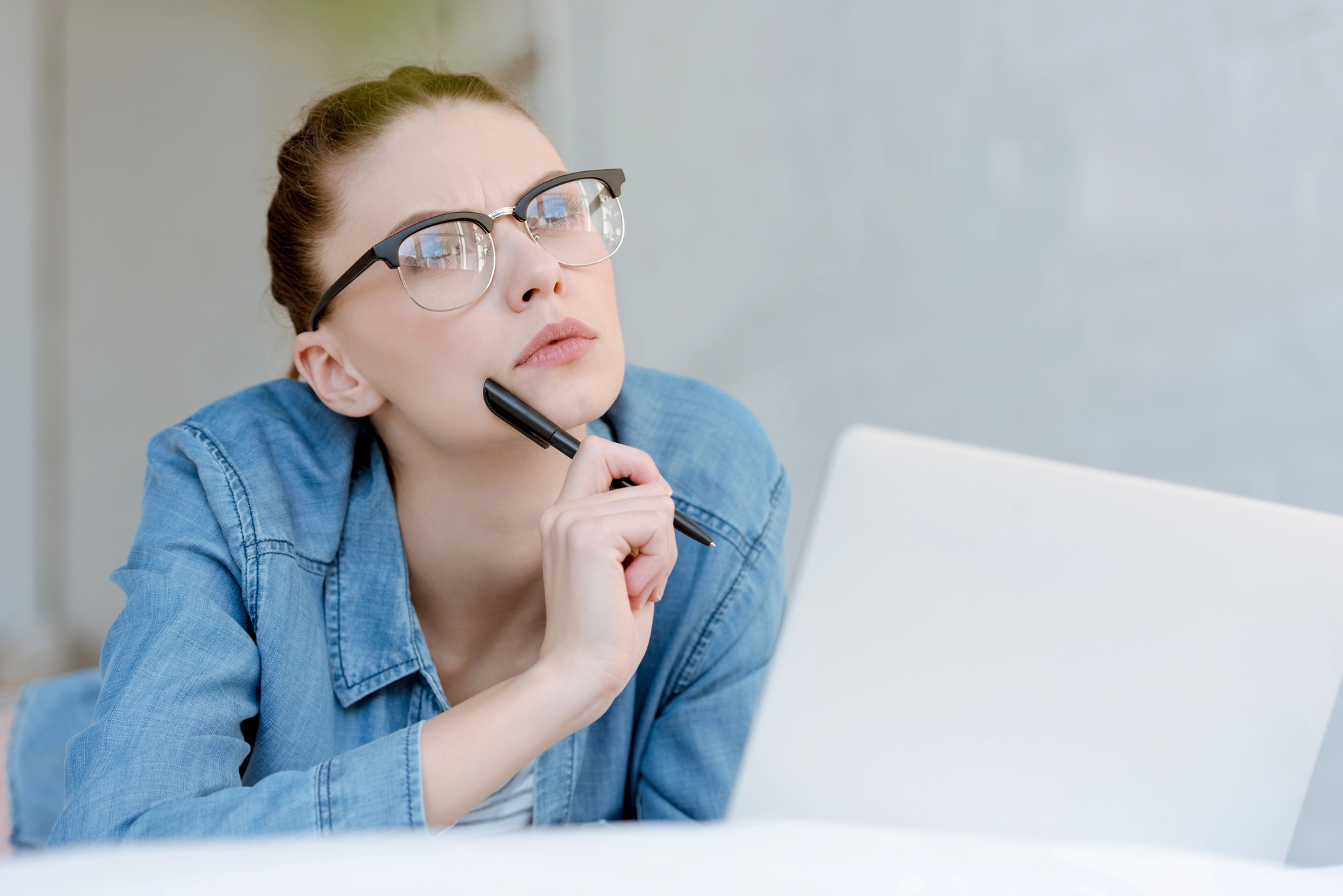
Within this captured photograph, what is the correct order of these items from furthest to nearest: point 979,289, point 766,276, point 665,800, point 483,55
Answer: point 483,55, point 766,276, point 979,289, point 665,800

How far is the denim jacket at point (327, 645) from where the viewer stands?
842mm

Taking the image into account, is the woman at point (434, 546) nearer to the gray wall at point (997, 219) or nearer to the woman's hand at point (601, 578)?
the woman's hand at point (601, 578)

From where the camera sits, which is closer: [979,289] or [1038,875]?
[1038,875]

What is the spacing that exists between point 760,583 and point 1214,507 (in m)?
0.67

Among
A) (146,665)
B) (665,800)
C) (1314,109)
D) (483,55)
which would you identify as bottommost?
(665,800)

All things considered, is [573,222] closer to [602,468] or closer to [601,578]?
[602,468]

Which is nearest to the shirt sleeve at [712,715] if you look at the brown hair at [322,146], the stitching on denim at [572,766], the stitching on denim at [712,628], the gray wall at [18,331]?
the stitching on denim at [712,628]

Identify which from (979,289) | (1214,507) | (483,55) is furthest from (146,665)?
(483,55)

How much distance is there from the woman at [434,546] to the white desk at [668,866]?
0.36m

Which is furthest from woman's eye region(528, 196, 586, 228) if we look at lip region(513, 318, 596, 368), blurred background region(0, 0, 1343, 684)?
blurred background region(0, 0, 1343, 684)

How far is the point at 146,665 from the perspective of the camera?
889 mm

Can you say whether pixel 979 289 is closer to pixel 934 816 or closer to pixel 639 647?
pixel 639 647

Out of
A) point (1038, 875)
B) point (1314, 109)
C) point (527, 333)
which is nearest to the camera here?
point (1038, 875)

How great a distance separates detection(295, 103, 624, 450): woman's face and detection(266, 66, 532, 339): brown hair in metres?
0.02
